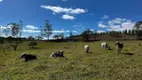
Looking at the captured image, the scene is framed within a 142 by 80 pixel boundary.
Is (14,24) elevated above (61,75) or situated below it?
above

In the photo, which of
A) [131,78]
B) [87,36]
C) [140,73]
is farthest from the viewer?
[87,36]

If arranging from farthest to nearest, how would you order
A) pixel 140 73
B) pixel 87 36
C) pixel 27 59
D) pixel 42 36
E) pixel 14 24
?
pixel 87 36, pixel 42 36, pixel 14 24, pixel 27 59, pixel 140 73

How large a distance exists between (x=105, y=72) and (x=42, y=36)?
367 feet

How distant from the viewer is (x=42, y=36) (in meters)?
124

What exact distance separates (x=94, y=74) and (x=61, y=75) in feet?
8.02

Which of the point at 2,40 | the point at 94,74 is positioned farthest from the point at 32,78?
the point at 2,40

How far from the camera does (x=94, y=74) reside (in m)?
13.7

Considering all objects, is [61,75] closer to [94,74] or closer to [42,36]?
[94,74]

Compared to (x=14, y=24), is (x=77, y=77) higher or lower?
lower

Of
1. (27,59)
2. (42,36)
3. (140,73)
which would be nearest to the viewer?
(140,73)

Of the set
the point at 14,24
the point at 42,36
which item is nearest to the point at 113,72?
the point at 14,24

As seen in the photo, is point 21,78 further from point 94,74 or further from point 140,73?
point 140,73

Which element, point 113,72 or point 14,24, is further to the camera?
point 14,24

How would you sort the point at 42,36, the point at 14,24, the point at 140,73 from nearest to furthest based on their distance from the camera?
the point at 140,73 < the point at 14,24 < the point at 42,36
